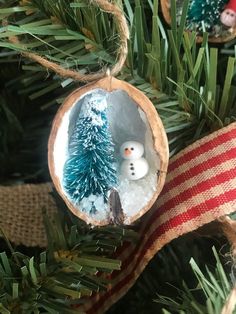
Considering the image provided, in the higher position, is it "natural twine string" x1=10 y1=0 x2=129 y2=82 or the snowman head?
"natural twine string" x1=10 y1=0 x2=129 y2=82

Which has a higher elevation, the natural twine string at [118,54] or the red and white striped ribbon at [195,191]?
the natural twine string at [118,54]

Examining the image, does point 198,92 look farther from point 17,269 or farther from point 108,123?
point 17,269

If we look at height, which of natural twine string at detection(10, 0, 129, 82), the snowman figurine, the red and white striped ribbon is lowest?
the red and white striped ribbon

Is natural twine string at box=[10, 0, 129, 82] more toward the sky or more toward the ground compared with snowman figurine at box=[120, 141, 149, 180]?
more toward the sky

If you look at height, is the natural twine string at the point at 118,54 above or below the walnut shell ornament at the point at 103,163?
above

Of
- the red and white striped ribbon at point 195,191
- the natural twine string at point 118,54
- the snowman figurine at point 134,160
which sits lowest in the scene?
the red and white striped ribbon at point 195,191

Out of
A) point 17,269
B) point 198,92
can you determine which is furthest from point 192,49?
point 17,269
